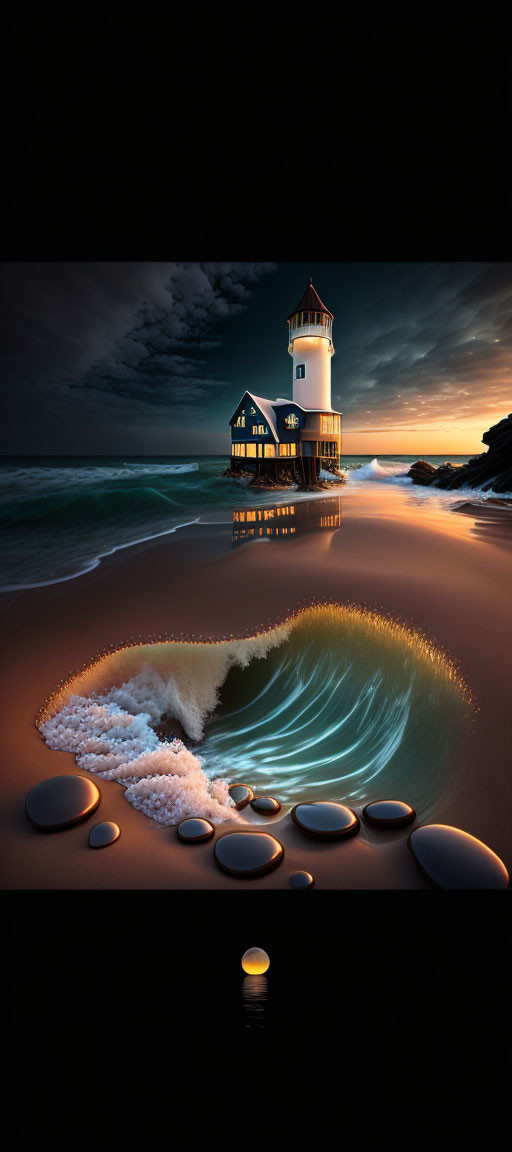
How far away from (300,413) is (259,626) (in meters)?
3.96

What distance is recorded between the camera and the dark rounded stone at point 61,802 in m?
1.28

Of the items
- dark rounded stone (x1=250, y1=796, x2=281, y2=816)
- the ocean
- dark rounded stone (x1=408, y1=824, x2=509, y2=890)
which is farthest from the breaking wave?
the ocean

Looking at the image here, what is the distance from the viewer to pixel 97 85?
92 centimetres

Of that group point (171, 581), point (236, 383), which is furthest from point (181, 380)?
point (171, 581)

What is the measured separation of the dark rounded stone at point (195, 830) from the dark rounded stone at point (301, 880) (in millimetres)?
296

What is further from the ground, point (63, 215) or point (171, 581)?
point (63, 215)

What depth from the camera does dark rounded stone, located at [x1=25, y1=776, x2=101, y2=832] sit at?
1283 millimetres

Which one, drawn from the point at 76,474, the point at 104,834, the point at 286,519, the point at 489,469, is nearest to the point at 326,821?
the point at 104,834

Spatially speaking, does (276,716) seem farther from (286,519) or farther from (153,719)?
(286,519)

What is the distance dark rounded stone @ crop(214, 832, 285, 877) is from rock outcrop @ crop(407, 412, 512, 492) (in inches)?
215

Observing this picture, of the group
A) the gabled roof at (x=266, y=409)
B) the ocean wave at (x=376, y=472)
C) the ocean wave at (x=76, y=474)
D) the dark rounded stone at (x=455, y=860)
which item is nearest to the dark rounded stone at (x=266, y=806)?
the dark rounded stone at (x=455, y=860)
